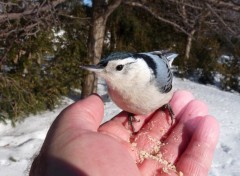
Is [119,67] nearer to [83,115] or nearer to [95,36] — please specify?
[83,115]

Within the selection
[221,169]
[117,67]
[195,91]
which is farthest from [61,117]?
[195,91]

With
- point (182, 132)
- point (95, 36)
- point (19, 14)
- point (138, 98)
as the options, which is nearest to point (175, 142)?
point (182, 132)

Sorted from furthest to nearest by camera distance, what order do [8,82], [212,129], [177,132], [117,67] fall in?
[8,82], [177,132], [212,129], [117,67]

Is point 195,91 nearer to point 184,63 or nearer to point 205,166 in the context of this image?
point 184,63

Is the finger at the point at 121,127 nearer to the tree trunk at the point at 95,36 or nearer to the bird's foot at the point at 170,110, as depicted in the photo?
the bird's foot at the point at 170,110

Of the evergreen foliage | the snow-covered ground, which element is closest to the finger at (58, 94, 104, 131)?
the snow-covered ground

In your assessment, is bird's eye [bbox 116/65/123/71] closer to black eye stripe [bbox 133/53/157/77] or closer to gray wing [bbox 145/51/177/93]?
black eye stripe [bbox 133/53/157/77]
